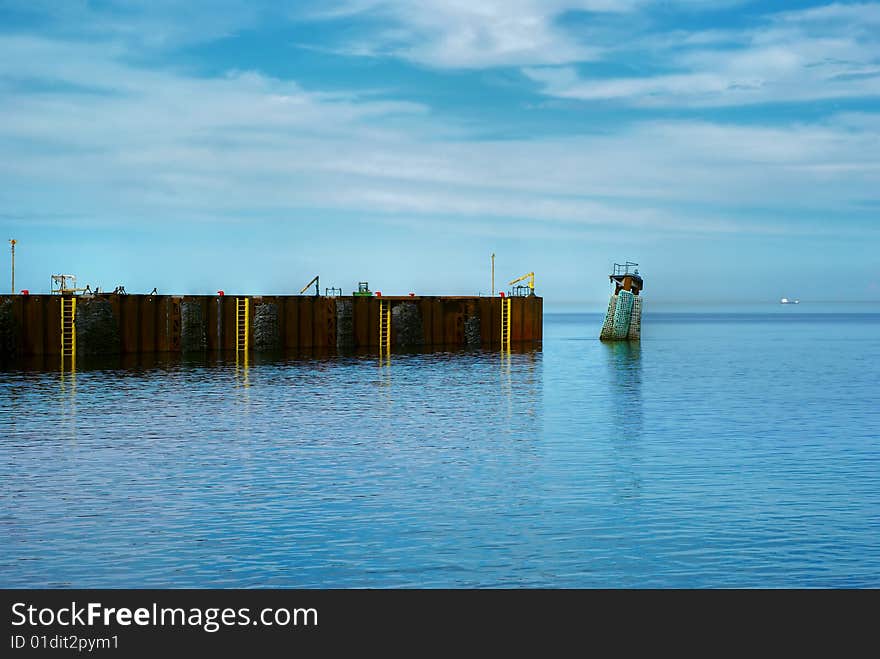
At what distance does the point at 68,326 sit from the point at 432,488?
56606 mm

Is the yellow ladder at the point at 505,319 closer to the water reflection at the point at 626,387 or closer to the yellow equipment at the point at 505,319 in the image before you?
the yellow equipment at the point at 505,319

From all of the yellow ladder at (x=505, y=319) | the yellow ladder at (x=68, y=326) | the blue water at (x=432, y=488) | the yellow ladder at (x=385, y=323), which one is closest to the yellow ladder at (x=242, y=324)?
the yellow ladder at (x=385, y=323)

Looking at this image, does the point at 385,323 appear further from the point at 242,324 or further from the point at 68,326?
the point at 68,326

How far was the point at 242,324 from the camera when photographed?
86.1 meters

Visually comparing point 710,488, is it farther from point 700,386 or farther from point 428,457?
point 700,386

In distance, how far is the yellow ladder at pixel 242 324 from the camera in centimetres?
8550

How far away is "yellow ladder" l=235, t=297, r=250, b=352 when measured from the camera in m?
85.5

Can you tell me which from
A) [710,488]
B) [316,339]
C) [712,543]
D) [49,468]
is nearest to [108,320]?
[316,339]

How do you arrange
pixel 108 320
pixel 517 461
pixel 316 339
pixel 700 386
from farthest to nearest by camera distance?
1. pixel 316 339
2. pixel 108 320
3. pixel 700 386
4. pixel 517 461

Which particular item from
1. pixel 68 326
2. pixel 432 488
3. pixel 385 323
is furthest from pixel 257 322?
pixel 432 488

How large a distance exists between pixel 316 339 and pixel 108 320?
2020 cm

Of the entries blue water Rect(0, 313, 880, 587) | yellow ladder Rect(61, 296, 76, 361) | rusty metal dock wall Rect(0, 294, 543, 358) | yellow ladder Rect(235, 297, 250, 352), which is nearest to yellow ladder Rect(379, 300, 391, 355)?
rusty metal dock wall Rect(0, 294, 543, 358)
